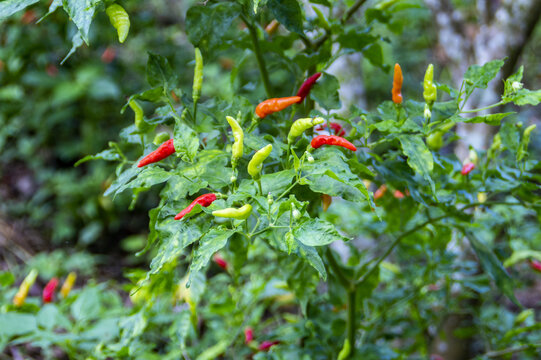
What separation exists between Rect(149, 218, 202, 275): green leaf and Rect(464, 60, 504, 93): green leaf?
525 millimetres

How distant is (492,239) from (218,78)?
2.37m

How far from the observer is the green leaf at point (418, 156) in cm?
74

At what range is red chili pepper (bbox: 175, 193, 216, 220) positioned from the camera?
2.21 feet

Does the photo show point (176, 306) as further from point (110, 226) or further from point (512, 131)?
point (110, 226)

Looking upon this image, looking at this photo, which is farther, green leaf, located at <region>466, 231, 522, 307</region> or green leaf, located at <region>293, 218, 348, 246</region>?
green leaf, located at <region>466, 231, 522, 307</region>

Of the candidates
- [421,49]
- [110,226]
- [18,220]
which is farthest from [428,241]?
[421,49]

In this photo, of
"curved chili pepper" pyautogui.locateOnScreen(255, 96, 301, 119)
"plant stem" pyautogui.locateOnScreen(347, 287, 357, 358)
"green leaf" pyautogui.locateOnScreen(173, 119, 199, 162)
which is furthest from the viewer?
"plant stem" pyautogui.locateOnScreen(347, 287, 357, 358)

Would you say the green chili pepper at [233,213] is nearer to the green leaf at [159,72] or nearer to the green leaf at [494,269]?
the green leaf at [159,72]

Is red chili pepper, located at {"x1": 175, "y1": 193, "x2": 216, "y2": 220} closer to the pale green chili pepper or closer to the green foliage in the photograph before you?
the green foliage

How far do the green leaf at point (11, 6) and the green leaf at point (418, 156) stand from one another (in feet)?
1.97

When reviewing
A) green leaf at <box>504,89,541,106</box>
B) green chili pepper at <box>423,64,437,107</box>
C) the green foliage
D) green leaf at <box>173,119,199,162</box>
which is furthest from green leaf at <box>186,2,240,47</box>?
green leaf at <box>504,89,541,106</box>

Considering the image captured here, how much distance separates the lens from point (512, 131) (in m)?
0.95

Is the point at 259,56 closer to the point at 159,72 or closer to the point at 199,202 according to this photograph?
the point at 159,72

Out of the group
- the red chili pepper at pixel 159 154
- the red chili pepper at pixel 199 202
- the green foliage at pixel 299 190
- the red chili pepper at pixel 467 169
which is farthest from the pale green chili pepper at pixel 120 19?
the red chili pepper at pixel 467 169
